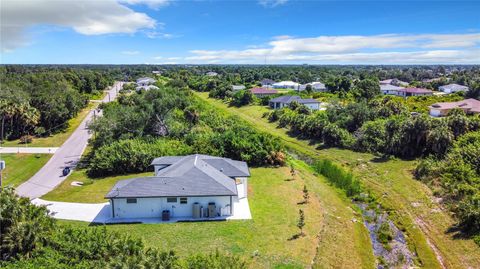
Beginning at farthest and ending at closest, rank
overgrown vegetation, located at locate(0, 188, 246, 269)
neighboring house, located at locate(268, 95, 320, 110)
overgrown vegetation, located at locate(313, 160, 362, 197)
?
neighboring house, located at locate(268, 95, 320, 110)
overgrown vegetation, located at locate(313, 160, 362, 197)
overgrown vegetation, located at locate(0, 188, 246, 269)

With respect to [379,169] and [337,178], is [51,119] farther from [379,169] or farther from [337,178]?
[379,169]

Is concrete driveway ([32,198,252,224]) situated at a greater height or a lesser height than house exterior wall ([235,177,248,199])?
lesser

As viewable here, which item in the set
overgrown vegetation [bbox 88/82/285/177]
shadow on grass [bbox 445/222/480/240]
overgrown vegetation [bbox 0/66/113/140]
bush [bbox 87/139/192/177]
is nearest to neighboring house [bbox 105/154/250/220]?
bush [bbox 87/139/192/177]

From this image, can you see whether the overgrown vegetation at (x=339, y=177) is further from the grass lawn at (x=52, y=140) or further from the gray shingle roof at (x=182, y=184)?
the grass lawn at (x=52, y=140)

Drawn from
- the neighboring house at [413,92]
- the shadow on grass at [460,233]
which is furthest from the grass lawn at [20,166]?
the neighboring house at [413,92]

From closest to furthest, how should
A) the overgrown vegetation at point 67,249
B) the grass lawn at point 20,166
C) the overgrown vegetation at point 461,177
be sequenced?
the overgrown vegetation at point 67,249
the overgrown vegetation at point 461,177
the grass lawn at point 20,166

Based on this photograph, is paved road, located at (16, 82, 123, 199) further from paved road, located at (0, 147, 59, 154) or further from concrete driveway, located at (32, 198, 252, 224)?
concrete driveway, located at (32, 198, 252, 224)
